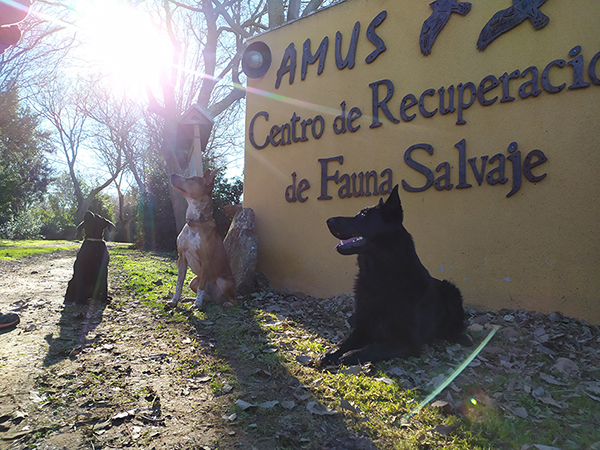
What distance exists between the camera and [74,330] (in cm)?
403

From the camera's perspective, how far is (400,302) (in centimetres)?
326

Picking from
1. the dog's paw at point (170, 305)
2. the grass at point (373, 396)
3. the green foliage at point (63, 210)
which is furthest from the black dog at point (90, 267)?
the green foliage at point (63, 210)

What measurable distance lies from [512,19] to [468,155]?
177 centimetres

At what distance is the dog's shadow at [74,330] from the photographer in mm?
3325

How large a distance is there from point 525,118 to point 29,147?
27840mm

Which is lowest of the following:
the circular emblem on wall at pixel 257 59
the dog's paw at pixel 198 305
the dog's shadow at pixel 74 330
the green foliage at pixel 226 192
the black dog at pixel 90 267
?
the dog's shadow at pixel 74 330

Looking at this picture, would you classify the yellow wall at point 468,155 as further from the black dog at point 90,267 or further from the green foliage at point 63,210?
the green foliage at point 63,210

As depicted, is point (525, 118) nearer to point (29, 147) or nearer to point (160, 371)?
point (160, 371)

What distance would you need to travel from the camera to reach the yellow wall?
14.1ft

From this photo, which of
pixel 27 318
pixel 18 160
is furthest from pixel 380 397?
pixel 18 160

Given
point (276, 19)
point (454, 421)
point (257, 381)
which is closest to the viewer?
point (454, 421)

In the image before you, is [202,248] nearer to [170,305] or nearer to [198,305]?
[198,305]

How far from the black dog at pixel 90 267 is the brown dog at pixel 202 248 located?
1008 millimetres

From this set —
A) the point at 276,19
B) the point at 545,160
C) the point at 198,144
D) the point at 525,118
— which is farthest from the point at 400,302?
the point at 276,19
